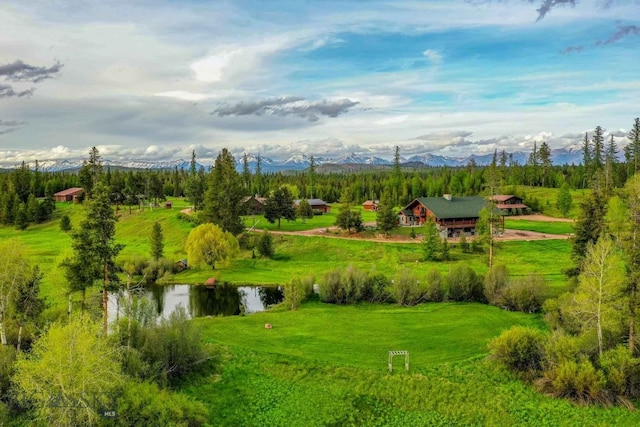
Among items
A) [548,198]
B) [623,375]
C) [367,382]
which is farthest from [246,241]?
[548,198]

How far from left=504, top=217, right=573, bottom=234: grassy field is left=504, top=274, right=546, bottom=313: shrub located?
42.0m

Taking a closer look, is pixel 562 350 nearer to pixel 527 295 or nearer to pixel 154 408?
pixel 527 295

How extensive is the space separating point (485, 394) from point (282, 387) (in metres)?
11.5

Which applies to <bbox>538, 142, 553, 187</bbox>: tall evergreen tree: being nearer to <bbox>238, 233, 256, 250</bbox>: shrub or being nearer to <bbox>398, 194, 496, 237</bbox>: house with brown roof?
<bbox>398, 194, 496, 237</bbox>: house with brown roof

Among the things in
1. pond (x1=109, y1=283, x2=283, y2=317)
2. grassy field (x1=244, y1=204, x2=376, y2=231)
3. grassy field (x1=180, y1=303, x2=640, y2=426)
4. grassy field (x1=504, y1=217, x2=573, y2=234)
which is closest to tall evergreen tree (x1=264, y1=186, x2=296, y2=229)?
grassy field (x1=244, y1=204, x2=376, y2=231)

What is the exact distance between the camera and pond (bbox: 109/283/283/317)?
4712cm

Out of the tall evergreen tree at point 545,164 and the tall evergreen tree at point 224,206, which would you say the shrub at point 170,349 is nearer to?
the tall evergreen tree at point 224,206

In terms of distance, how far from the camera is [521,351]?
2975 centimetres

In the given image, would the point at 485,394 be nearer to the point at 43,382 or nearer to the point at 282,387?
the point at 282,387

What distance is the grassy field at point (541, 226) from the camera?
82.5m

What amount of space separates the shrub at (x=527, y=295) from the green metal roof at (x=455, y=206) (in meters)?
39.1

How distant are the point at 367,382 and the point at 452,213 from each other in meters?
59.1

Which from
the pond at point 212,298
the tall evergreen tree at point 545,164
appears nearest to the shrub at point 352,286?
the pond at point 212,298

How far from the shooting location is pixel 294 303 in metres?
45.0
